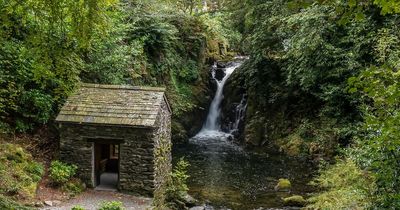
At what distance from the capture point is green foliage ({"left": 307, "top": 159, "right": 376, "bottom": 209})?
1155cm

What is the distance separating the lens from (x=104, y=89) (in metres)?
14.0

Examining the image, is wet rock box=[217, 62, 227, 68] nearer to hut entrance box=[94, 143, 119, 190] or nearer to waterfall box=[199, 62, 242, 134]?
waterfall box=[199, 62, 242, 134]

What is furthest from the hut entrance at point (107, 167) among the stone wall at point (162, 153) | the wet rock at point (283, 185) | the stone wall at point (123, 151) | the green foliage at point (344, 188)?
the green foliage at point (344, 188)

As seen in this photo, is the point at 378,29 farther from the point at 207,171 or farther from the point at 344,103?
the point at 207,171

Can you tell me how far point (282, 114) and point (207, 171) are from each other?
7.87m

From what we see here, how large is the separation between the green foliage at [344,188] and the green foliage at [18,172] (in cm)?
879

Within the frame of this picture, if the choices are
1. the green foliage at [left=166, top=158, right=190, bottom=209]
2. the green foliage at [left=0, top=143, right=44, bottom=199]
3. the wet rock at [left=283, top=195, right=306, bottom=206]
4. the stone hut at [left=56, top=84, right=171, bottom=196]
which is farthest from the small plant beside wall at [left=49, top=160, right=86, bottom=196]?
the wet rock at [left=283, top=195, right=306, bottom=206]

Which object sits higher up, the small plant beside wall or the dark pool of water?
the small plant beside wall

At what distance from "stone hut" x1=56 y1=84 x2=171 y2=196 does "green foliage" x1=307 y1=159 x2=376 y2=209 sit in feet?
18.2

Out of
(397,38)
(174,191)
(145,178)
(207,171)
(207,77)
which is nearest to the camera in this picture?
(145,178)

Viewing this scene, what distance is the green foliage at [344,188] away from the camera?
11.6 m

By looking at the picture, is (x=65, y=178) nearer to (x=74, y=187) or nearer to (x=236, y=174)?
(x=74, y=187)

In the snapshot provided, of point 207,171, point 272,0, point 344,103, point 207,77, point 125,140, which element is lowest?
point 207,171

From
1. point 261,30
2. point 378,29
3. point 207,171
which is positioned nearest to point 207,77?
point 261,30
